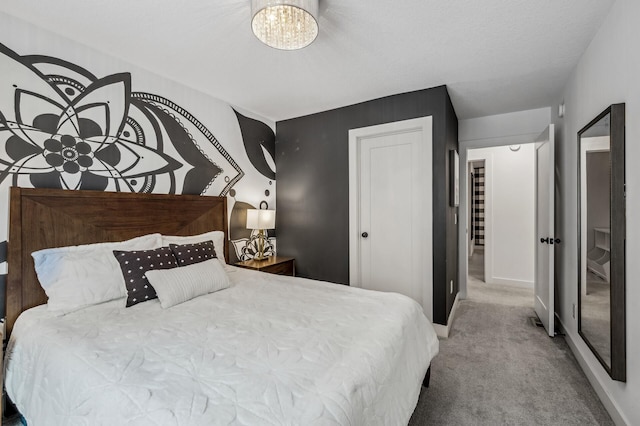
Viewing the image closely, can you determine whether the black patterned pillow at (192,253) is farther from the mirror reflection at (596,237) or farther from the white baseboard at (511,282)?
the white baseboard at (511,282)

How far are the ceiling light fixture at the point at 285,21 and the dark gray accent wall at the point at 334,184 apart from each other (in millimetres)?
1596

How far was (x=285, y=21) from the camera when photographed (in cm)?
167

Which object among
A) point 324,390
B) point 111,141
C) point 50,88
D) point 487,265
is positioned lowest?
point 487,265

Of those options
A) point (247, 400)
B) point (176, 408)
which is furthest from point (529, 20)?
point (176, 408)

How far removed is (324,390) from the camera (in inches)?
39.4

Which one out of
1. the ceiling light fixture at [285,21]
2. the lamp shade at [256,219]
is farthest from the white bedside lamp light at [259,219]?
the ceiling light fixture at [285,21]

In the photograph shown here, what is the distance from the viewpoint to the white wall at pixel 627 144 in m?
1.50

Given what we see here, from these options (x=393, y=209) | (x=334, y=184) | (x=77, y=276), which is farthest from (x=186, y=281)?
(x=393, y=209)

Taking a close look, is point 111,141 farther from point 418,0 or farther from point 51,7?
point 418,0

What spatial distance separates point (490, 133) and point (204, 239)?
371cm

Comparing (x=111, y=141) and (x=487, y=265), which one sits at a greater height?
(x=111, y=141)

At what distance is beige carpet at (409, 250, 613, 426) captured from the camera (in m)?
1.78

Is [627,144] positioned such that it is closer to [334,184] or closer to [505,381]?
[505,381]

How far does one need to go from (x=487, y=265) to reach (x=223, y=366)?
4.98 m
